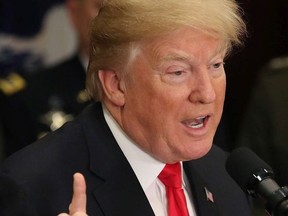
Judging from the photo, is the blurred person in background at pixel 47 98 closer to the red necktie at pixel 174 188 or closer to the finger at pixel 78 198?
the red necktie at pixel 174 188

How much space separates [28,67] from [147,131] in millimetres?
2111

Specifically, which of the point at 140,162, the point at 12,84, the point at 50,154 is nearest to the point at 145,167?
the point at 140,162

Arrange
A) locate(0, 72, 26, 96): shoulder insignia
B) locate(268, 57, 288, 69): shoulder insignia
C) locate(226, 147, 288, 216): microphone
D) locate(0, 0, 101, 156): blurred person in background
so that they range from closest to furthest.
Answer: locate(226, 147, 288, 216): microphone, locate(268, 57, 288, 69): shoulder insignia, locate(0, 0, 101, 156): blurred person in background, locate(0, 72, 26, 96): shoulder insignia

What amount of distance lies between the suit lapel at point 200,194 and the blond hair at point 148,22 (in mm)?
352

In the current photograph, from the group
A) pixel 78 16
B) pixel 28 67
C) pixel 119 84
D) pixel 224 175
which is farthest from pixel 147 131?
pixel 28 67

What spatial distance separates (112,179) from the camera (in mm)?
2303

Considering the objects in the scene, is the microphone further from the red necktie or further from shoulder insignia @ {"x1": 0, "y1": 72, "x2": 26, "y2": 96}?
shoulder insignia @ {"x1": 0, "y1": 72, "x2": 26, "y2": 96}

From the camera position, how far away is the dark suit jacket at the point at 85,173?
7.23ft

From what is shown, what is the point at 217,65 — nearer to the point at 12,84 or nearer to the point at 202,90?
the point at 202,90

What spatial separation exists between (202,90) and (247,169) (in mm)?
233

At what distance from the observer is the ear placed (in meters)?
2.34

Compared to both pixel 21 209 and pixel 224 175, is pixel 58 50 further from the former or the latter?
pixel 21 209

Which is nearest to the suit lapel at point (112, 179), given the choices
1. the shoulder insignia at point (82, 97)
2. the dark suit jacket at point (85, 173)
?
the dark suit jacket at point (85, 173)

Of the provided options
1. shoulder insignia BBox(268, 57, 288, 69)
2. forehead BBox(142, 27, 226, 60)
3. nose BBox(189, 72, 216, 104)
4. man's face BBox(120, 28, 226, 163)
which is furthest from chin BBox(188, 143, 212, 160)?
shoulder insignia BBox(268, 57, 288, 69)
